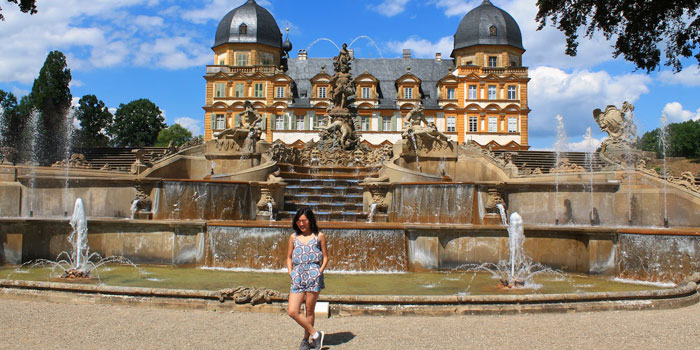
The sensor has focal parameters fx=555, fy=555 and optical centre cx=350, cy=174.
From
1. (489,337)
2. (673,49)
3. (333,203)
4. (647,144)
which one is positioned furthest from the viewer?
(647,144)

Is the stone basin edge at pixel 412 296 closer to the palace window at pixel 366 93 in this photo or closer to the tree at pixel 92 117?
the palace window at pixel 366 93

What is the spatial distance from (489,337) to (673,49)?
800 centimetres

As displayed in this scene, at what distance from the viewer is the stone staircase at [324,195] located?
17.9m

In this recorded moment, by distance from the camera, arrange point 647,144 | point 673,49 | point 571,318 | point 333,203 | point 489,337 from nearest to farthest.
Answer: point 489,337, point 571,318, point 673,49, point 333,203, point 647,144

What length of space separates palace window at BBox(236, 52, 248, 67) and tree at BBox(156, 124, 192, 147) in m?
25.2

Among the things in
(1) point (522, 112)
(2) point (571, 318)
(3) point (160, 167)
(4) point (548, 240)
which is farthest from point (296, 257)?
(1) point (522, 112)

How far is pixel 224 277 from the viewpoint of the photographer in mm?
11406

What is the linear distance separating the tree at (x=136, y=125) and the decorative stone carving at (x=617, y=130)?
7928cm

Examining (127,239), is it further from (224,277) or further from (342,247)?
(342,247)

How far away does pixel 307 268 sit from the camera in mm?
6125

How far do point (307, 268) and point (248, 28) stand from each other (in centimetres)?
7343

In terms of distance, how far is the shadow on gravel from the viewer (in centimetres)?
638

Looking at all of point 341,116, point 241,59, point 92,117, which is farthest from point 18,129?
point 341,116

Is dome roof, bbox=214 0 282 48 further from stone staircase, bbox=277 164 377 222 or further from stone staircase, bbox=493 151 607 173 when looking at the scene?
stone staircase, bbox=277 164 377 222
